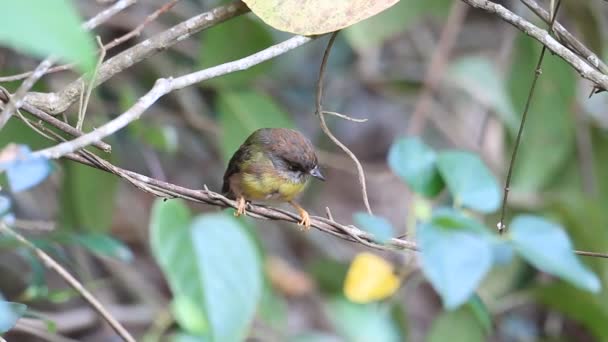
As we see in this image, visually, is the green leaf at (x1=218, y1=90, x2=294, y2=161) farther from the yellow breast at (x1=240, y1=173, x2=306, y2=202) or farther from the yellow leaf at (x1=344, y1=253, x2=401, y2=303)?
the yellow leaf at (x1=344, y1=253, x2=401, y2=303)

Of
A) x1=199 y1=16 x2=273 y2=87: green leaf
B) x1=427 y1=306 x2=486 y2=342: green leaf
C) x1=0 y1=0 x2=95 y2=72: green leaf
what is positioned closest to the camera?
x1=0 y1=0 x2=95 y2=72: green leaf

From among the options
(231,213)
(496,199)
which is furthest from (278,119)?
(496,199)

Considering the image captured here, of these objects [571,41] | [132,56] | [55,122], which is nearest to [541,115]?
[571,41]

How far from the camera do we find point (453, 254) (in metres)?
1.98

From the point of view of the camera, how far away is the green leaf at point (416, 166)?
2.48m

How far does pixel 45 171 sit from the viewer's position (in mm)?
1537

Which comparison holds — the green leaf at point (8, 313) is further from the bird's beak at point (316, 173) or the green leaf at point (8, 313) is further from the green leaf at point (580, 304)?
the green leaf at point (580, 304)

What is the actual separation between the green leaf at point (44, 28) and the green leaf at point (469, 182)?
71.2 inches

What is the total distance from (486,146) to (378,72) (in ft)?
2.39

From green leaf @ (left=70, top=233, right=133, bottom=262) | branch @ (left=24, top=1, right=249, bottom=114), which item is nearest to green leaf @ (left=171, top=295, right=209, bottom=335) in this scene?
green leaf @ (left=70, top=233, right=133, bottom=262)

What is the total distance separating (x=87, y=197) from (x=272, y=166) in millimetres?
895

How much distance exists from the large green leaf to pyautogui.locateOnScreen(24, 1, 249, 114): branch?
2042 millimetres

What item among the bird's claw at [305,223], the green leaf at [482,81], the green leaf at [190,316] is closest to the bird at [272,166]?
the green leaf at [190,316]

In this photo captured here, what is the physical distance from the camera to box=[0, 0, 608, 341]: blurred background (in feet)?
10.9
